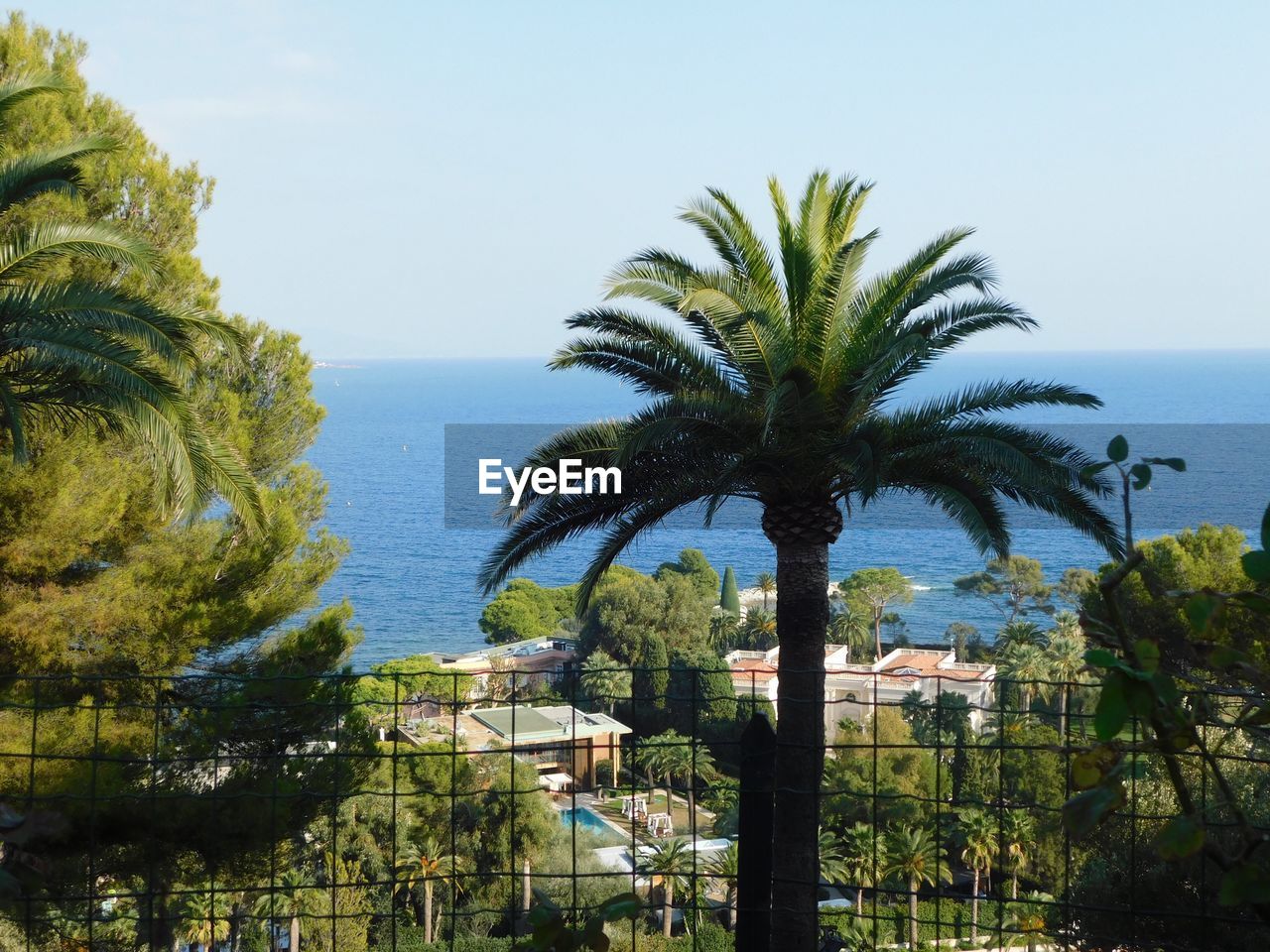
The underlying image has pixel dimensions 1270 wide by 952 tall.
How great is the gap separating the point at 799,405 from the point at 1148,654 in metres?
8.24

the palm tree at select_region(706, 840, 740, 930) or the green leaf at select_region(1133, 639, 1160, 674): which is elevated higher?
the green leaf at select_region(1133, 639, 1160, 674)

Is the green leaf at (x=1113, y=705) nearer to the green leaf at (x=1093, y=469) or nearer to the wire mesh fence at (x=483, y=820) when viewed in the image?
the green leaf at (x=1093, y=469)

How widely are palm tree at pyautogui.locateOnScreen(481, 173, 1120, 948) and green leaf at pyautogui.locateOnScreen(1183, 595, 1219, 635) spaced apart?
7697 millimetres

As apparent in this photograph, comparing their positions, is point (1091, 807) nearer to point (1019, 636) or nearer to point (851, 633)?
point (1019, 636)

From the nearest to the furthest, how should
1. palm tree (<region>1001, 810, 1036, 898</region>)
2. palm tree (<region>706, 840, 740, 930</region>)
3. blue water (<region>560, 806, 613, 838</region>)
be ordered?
palm tree (<region>706, 840, 740, 930</region>)
palm tree (<region>1001, 810, 1036, 898</region>)
blue water (<region>560, 806, 613, 838</region>)

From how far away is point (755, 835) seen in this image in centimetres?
269

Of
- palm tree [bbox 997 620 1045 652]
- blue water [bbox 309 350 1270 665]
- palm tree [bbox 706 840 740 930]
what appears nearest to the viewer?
palm tree [bbox 706 840 740 930]

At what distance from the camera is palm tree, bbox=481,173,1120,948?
954 centimetres

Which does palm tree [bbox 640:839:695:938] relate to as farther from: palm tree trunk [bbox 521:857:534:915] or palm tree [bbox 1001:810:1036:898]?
palm tree [bbox 1001:810:1036:898]

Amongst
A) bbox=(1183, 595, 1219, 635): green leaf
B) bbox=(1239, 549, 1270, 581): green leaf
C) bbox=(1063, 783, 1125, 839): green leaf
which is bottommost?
bbox=(1063, 783, 1125, 839): green leaf

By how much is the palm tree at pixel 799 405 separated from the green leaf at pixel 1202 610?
7697 mm

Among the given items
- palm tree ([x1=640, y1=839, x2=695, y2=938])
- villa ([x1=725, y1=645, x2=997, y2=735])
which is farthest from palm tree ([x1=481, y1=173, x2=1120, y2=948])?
villa ([x1=725, y1=645, x2=997, y2=735])

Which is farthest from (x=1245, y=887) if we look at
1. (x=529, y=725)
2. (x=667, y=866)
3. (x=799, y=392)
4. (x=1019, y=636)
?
(x=1019, y=636)

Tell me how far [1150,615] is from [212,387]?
13.0 m
